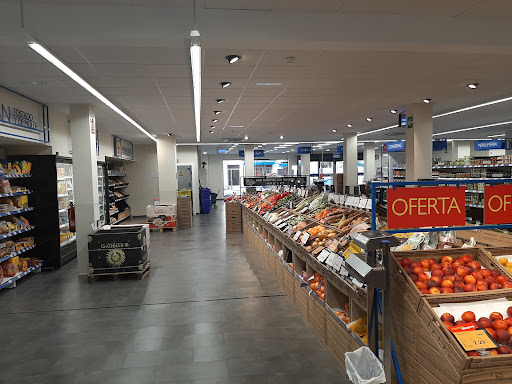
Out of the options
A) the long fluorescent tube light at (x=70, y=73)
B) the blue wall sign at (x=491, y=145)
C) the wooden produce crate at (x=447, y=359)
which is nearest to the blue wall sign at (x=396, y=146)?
the blue wall sign at (x=491, y=145)

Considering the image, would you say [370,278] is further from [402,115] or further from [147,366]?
[402,115]

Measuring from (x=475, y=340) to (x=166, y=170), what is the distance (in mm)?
12181

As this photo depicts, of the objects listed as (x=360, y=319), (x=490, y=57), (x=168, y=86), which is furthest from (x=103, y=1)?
(x=490, y=57)

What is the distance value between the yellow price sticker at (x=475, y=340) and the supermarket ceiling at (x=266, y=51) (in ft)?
9.71

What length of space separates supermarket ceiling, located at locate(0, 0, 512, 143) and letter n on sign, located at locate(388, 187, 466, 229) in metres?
2.06

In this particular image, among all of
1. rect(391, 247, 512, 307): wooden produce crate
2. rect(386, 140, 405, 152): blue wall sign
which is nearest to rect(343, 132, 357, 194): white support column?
rect(386, 140, 405, 152): blue wall sign

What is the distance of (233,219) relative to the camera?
39.1 feet

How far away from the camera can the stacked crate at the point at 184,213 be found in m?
13.2

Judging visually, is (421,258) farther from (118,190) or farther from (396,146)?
(118,190)

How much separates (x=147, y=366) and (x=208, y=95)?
4.97 metres

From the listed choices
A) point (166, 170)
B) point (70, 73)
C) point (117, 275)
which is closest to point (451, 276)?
point (70, 73)

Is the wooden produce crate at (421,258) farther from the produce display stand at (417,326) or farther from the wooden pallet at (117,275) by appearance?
the wooden pallet at (117,275)

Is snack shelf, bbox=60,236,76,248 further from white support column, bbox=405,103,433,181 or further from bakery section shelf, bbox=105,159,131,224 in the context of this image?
white support column, bbox=405,103,433,181

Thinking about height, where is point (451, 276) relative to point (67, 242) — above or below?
above
